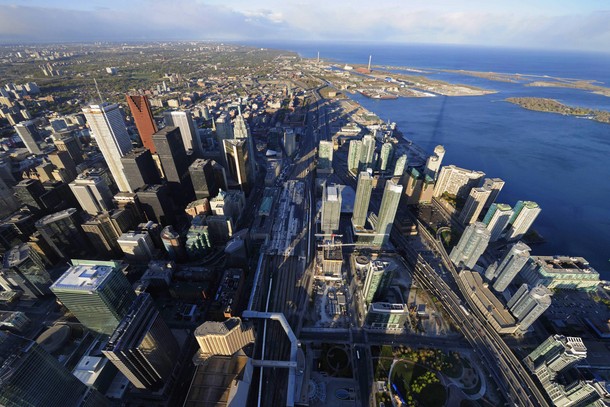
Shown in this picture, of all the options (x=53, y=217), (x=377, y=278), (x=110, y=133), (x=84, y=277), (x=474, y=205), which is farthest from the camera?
(x=474, y=205)

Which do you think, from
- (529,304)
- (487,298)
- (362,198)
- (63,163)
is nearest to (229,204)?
(362,198)

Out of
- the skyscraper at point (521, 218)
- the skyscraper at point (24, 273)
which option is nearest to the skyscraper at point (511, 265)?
the skyscraper at point (521, 218)

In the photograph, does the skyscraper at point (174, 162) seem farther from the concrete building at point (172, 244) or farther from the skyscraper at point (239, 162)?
the concrete building at point (172, 244)

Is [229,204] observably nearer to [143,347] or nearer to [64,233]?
[64,233]

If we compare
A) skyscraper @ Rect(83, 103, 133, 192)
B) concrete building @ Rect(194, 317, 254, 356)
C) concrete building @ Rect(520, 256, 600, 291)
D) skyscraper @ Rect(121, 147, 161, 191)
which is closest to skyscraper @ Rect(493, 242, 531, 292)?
concrete building @ Rect(520, 256, 600, 291)

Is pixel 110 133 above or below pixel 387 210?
above

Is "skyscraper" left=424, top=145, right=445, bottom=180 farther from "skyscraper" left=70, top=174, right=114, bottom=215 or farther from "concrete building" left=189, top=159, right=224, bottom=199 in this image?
"skyscraper" left=70, top=174, right=114, bottom=215

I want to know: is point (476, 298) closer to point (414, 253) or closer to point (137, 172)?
point (414, 253)
